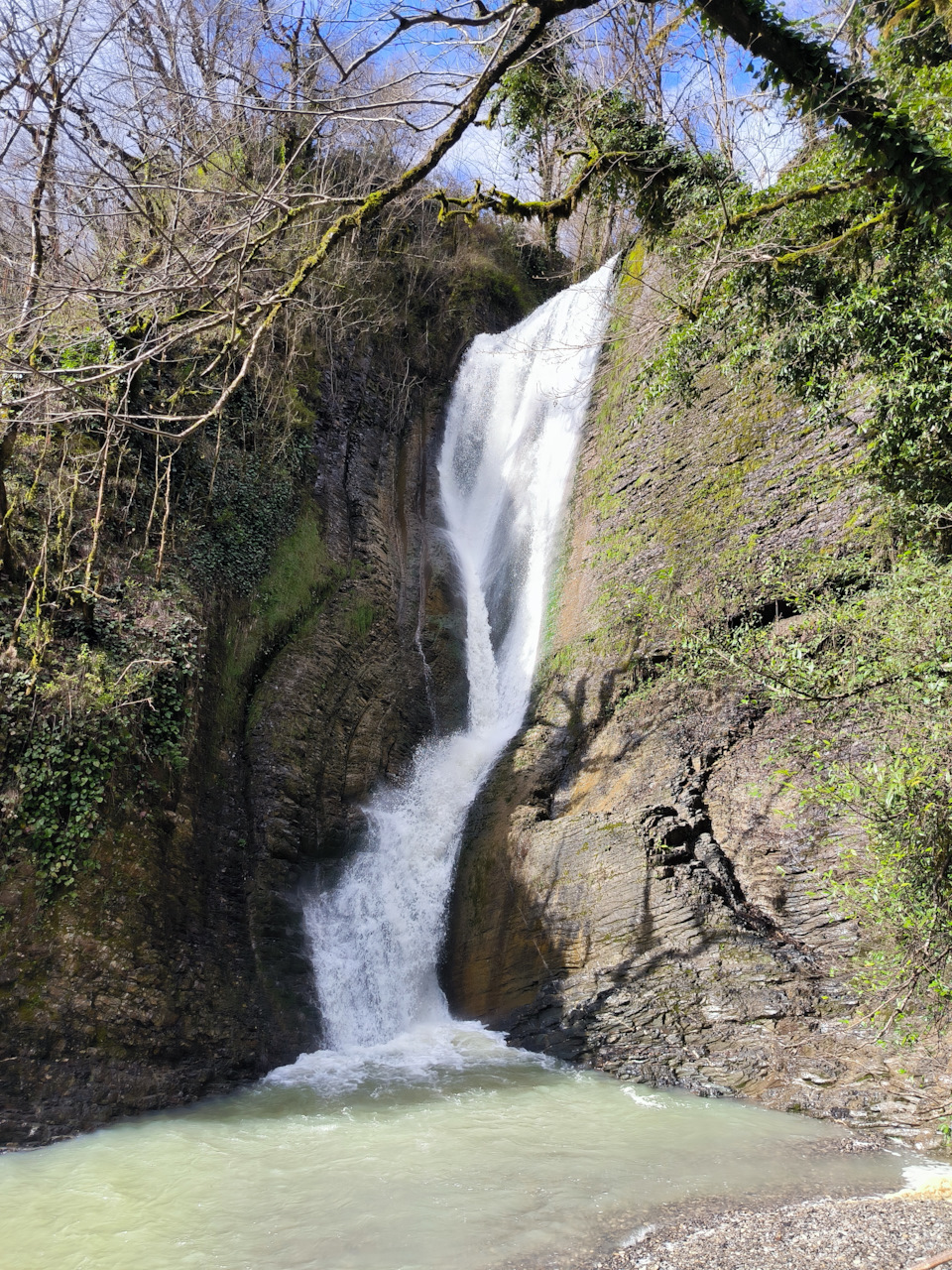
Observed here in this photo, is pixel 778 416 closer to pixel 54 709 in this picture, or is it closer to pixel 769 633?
pixel 769 633

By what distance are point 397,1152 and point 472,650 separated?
1016 cm

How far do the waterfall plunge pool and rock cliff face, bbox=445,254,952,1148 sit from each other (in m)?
0.63

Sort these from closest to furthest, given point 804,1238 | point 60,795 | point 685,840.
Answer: point 804,1238 → point 60,795 → point 685,840

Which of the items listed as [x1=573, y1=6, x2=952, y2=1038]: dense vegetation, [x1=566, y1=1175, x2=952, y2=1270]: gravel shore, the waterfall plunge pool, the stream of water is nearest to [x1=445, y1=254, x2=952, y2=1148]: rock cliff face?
[x1=573, y1=6, x2=952, y2=1038]: dense vegetation

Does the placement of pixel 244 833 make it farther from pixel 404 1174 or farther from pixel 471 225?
pixel 471 225

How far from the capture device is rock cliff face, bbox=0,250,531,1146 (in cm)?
739

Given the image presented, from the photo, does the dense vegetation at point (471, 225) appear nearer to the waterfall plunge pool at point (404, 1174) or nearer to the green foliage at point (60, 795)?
the green foliage at point (60, 795)

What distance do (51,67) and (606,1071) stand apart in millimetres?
10144

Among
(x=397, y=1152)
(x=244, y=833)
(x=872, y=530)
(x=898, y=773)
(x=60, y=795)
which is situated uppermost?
(x=872, y=530)

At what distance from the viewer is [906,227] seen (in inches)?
280

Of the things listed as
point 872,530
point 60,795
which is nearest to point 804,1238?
point 872,530

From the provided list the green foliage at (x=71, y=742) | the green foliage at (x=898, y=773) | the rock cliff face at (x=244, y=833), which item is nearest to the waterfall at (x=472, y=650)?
the rock cliff face at (x=244, y=833)

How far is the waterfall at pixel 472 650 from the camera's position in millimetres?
10180

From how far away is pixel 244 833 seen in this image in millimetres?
10344
